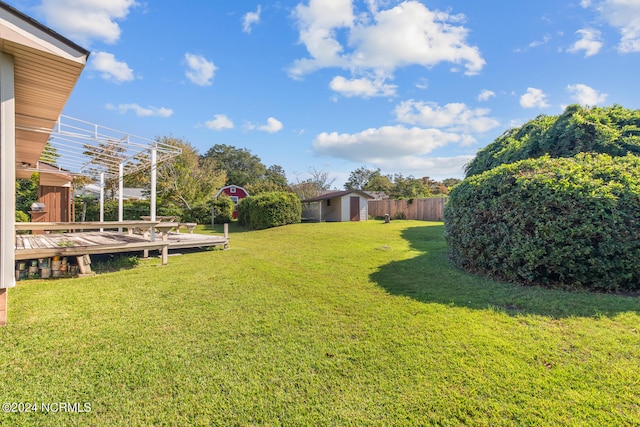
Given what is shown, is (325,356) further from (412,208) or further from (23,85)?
(412,208)

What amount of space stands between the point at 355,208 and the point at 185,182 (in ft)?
44.2

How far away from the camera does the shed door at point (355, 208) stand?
22.1 meters

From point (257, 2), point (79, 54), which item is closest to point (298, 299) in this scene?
point (79, 54)

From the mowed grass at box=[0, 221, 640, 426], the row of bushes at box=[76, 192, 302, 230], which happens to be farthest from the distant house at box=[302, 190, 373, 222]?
the mowed grass at box=[0, 221, 640, 426]

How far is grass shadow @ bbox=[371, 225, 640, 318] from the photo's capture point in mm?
3348

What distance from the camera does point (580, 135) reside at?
552 centimetres

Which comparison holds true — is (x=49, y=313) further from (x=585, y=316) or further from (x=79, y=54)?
(x=585, y=316)

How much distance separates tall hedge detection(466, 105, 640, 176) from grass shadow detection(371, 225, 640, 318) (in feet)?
10.7

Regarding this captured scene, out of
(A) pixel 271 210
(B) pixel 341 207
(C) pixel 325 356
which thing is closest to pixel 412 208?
(B) pixel 341 207

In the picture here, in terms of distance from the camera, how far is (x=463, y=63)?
912cm

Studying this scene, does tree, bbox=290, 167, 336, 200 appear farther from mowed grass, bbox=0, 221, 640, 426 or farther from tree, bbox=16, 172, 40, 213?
Answer: mowed grass, bbox=0, 221, 640, 426

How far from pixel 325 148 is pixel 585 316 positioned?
112 feet

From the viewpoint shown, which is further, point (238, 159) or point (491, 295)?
point (238, 159)

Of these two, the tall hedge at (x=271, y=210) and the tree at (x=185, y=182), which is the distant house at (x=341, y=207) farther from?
the tree at (x=185, y=182)
